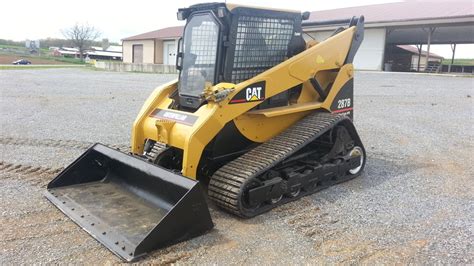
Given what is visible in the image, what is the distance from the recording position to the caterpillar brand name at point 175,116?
466 centimetres

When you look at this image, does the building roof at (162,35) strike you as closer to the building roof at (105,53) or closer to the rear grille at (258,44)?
the building roof at (105,53)

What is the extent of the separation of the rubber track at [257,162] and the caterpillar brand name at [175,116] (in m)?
0.61

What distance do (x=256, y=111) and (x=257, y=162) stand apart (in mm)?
704

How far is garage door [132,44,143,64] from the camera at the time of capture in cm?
5180

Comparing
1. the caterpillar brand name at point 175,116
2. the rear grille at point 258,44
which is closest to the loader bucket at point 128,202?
the caterpillar brand name at point 175,116

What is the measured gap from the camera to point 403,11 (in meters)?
32.4

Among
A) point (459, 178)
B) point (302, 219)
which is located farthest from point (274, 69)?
point (459, 178)

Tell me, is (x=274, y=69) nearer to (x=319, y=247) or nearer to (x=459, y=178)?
(x=319, y=247)

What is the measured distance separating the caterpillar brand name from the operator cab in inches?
10.5

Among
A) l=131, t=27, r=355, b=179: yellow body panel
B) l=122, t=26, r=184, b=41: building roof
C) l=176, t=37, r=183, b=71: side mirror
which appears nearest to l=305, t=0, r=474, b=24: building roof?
l=122, t=26, r=184, b=41: building roof

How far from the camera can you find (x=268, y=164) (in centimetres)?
457

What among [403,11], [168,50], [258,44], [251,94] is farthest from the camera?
[168,50]

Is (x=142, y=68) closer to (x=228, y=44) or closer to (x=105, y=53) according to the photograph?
(x=228, y=44)

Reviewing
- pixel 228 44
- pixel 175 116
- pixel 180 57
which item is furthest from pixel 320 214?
pixel 180 57
